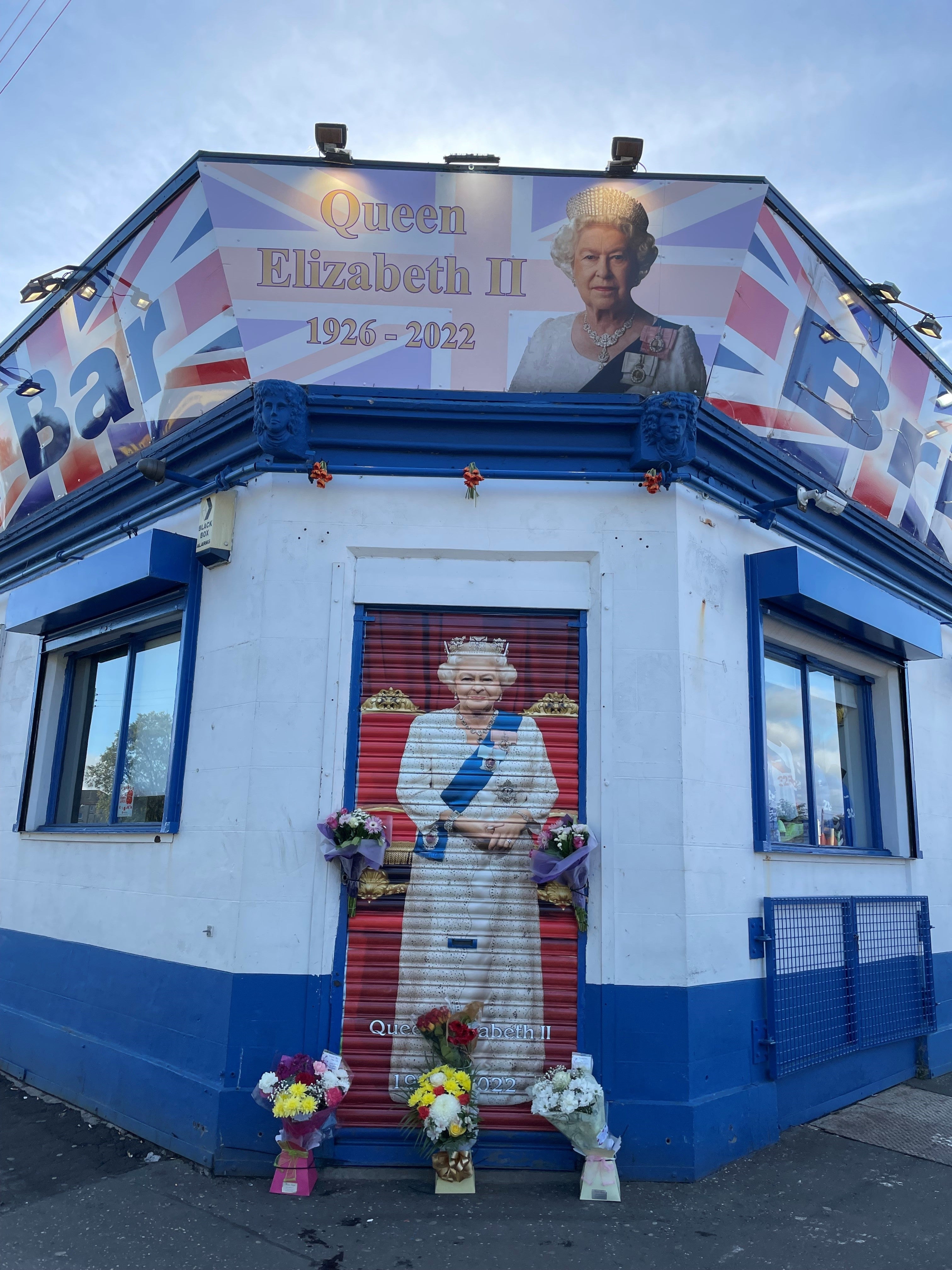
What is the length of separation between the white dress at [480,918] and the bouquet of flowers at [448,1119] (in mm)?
304

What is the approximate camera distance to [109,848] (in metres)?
7.03

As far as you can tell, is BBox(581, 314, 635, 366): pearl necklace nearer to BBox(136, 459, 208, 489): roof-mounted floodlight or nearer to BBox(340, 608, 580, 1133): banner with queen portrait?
BBox(340, 608, 580, 1133): banner with queen portrait

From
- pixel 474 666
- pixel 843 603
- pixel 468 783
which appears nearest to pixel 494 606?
pixel 474 666

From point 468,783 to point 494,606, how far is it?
1163 mm

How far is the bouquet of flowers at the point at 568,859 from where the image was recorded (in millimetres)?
5660

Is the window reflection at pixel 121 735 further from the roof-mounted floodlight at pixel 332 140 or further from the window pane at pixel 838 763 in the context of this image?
the window pane at pixel 838 763

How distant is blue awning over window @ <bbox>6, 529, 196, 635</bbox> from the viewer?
665cm

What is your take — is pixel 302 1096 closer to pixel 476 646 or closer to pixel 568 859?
pixel 568 859

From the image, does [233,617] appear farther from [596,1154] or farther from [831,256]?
[831,256]

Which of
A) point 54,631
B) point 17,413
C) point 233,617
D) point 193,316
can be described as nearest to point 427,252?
point 193,316

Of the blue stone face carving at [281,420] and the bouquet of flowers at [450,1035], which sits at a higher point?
the blue stone face carving at [281,420]

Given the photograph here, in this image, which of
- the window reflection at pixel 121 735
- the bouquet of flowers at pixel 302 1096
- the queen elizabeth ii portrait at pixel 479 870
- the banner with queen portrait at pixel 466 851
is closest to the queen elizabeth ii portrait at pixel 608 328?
the banner with queen portrait at pixel 466 851

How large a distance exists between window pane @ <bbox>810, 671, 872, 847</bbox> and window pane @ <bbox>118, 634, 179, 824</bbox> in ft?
17.2

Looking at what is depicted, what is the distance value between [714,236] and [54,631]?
647cm
